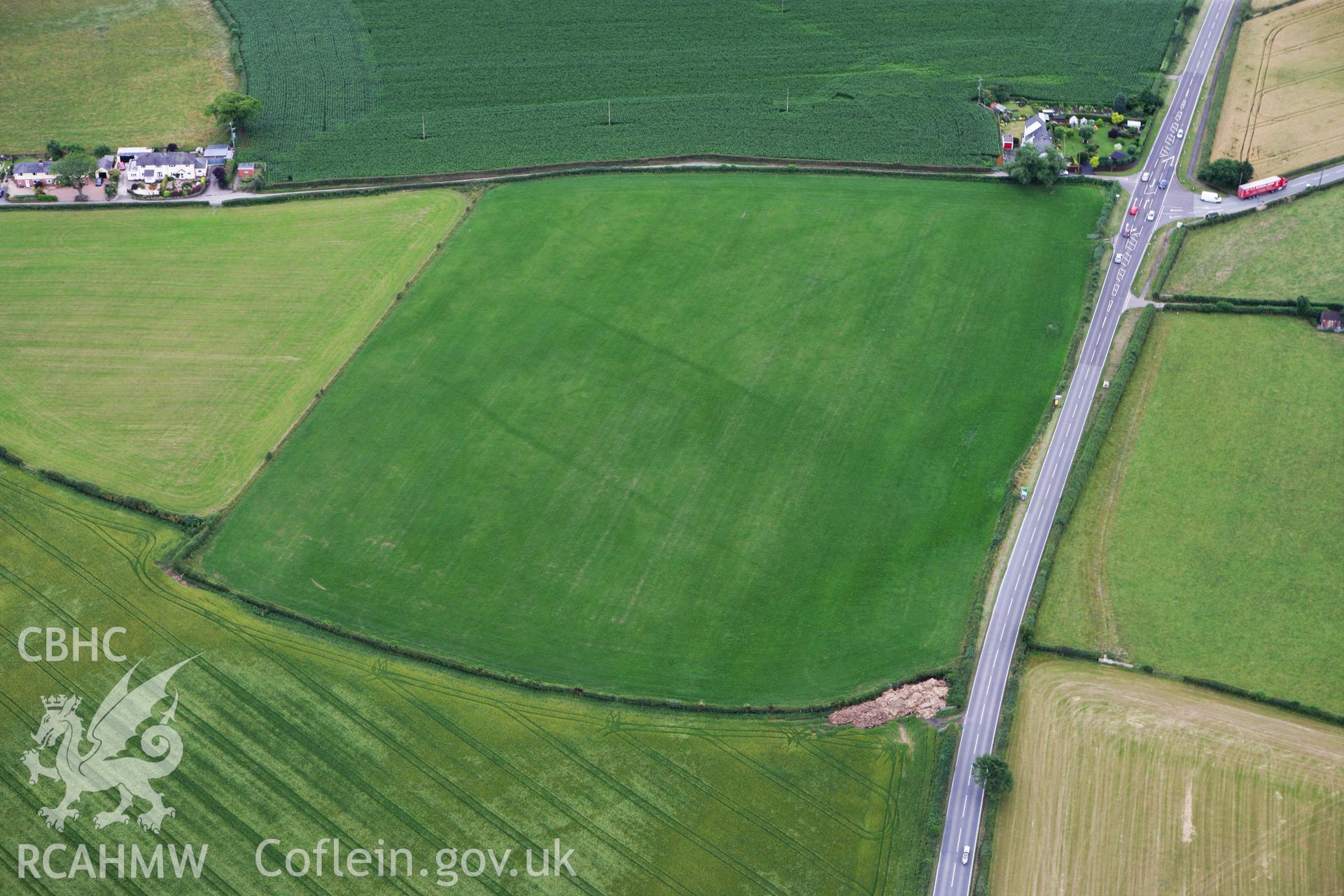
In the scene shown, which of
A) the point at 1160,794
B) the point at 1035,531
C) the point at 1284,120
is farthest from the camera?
the point at 1284,120

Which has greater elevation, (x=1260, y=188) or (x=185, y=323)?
(x=1260, y=188)

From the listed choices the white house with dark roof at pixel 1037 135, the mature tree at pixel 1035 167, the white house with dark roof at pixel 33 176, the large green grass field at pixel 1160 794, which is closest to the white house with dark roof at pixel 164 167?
the white house with dark roof at pixel 33 176

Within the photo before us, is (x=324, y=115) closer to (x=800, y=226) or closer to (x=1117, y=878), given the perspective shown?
(x=800, y=226)

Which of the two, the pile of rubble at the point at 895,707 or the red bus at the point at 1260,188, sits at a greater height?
the red bus at the point at 1260,188

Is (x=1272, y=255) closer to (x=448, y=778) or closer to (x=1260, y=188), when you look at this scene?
(x=1260, y=188)

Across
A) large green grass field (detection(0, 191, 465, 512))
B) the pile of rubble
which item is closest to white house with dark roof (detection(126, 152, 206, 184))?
large green grass field (detection(0, 191, 465, 512))

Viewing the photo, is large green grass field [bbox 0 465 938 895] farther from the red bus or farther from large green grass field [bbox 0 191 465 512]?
the red bus

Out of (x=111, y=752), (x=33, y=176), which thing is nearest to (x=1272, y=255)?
(x=111, y=752)

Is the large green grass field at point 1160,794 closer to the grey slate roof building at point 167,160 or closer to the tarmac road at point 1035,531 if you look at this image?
the tarmac road at point 1035,531

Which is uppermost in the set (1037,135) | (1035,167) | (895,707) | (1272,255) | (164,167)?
(1037,135)
